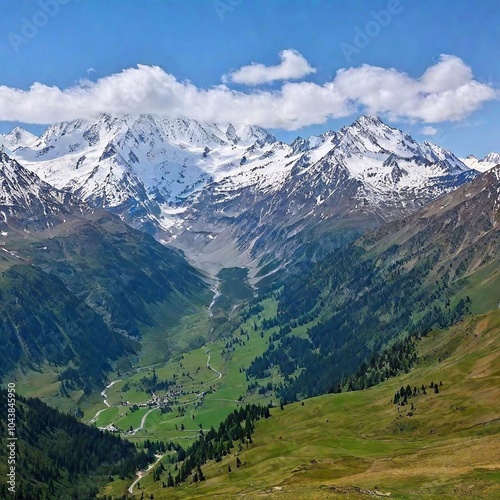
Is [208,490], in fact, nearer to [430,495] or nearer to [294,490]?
[294,490]

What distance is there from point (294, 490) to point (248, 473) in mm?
66579

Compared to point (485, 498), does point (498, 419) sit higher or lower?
higher

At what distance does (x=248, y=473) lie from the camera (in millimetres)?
197125

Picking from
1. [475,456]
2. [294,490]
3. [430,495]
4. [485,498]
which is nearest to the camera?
[485,498]

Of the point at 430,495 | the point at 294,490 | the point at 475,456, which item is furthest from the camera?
the point at 475,456

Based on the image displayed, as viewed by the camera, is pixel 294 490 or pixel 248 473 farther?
pixel 248 473

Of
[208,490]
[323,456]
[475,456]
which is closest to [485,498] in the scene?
[475,456]

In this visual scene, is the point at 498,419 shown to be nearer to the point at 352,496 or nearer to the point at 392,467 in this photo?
the point at 392,467

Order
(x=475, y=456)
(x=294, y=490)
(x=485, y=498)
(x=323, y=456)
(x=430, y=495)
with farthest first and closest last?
1. (x=323, y=456)
2. (x=475, y=456)
3. (x=294, y=490)
4. (x=430, y=495)
5. (x=485, y=498)

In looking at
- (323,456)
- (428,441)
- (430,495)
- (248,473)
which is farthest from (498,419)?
(430,495)

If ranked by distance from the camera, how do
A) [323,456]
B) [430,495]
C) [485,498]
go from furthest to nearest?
[323,456] < [430,495] < [485,498]

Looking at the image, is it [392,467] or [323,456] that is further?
[323,456]

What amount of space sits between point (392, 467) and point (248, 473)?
6308cm

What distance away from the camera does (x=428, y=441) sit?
19950 centimetres
